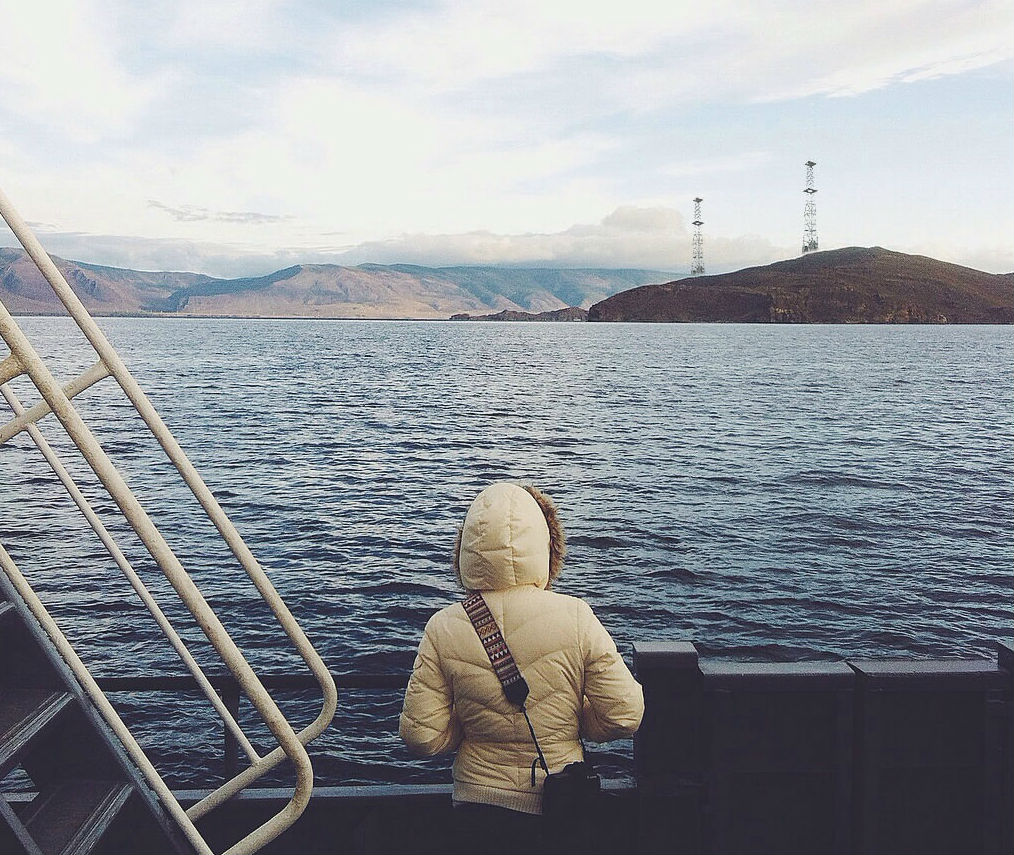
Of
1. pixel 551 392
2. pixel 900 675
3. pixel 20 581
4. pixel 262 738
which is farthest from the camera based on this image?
pixel 551 392

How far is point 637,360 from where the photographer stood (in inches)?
4850

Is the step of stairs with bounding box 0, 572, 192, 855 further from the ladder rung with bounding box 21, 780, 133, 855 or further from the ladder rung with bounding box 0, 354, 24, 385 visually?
the ladder rung with bounding box 0, 354, 24, 385

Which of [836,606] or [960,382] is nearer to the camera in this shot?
[836,606]

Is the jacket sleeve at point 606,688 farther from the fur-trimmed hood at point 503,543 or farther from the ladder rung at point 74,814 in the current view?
the ladder rung at point 74,814

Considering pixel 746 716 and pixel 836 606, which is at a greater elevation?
pixel 746 716

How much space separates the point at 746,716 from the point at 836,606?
49.2 feet

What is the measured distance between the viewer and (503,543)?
3330 mm

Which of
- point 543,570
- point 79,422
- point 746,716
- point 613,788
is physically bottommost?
point 613,788

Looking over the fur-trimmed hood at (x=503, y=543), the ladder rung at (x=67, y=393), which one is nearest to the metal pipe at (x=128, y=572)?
the ladder rung at (x=67, y=393)

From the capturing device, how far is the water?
52.5 feet

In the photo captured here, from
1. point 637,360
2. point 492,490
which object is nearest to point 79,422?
point 492,490

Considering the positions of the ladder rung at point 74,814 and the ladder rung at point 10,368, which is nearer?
the ladder rung at point 10,368

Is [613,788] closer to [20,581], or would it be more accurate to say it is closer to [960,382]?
[20,581]

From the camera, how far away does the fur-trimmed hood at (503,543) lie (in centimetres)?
334
